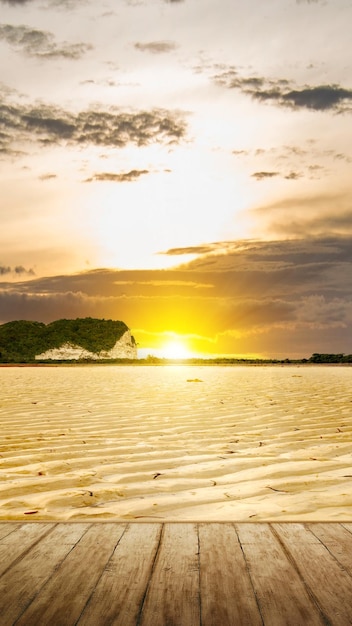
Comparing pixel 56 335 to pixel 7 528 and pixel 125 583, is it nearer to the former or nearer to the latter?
pixel 7 528

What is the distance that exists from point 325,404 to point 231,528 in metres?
7.08

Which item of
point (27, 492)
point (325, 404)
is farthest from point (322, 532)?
point (325, 404)

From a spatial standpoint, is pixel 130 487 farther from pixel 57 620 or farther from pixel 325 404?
pixel 325 404

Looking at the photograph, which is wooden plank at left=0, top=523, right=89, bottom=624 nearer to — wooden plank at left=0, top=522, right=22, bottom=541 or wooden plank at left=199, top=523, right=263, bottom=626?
wooden plank at left=0, top=522, right=22, bottom=541

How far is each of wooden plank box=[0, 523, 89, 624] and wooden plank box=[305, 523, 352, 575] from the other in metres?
1.17

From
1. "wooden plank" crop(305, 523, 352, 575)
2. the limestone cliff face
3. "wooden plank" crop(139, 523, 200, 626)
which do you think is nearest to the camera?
"wooden plank" crop(139, 523, 200, 626)

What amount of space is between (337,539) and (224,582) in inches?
29.8

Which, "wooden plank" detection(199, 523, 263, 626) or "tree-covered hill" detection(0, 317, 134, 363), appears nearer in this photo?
"wooden plank" detection(199, 523, 263, 626)

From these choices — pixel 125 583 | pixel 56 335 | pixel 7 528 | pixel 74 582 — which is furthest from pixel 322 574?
pixel 56 335

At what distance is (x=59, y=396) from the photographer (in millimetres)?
11219

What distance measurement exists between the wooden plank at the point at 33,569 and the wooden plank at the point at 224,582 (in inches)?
24.6

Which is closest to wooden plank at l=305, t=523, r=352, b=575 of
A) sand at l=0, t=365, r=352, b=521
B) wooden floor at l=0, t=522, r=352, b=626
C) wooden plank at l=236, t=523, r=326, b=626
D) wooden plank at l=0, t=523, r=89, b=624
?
wooden floor at l=0, t=522, r=352, b=626

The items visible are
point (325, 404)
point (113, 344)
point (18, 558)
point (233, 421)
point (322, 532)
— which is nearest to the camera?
point (18, 558)

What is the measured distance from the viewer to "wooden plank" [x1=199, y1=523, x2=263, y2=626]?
2.00 meters
